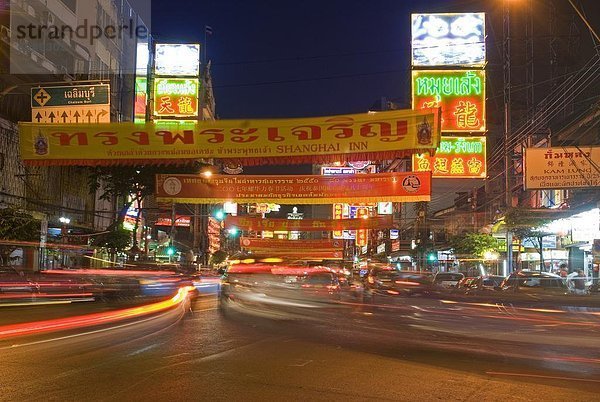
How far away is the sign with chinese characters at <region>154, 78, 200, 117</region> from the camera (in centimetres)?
2623

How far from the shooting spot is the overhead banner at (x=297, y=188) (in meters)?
15.1

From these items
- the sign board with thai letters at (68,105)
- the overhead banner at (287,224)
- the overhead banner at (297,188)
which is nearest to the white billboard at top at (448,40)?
the overhead banner at (297,188)

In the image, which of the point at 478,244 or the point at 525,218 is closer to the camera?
the point at 525,218

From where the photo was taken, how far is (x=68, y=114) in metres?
18.3

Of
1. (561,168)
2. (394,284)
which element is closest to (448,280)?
(394,284)

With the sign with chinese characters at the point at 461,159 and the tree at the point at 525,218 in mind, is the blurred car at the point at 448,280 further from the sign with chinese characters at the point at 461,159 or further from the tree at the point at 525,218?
the sign with chinese characters at the point at 461,159

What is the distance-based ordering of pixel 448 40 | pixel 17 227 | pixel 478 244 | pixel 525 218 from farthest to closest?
pixel 478 244 < pixel 525 218 < pixel 17 227 < pixel 448 40

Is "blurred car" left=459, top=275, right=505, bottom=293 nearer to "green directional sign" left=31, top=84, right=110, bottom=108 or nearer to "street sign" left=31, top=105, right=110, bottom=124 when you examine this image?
"street sign" left=31, top=105, right=110, bottom=124

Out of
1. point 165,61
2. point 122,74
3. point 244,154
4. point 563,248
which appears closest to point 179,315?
point 244,154

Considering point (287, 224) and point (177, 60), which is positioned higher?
point (177, 60)

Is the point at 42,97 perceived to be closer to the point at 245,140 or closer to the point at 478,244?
the point at 245,140

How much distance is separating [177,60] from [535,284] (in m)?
19.2

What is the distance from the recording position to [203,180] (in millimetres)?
16031

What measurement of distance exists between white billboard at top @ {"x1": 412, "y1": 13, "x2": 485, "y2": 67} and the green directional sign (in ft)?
34.0
